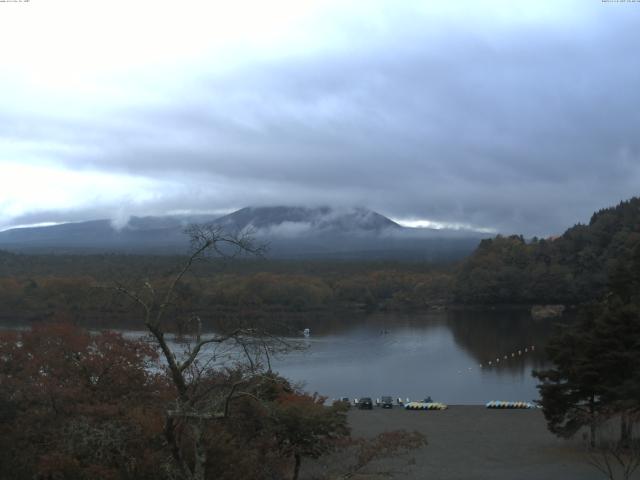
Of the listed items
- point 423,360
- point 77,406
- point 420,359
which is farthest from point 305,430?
point 420,359

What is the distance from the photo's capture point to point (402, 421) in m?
16.6

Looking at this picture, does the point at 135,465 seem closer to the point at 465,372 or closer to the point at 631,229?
the point at 465,372

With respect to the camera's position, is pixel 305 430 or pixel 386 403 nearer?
pixel 305 430

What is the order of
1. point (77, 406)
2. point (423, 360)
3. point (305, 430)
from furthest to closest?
1. point (423, 360)
2. point (305, 430)
3. point (77, 406)

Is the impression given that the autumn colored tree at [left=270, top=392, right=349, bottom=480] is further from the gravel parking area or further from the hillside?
the hillside

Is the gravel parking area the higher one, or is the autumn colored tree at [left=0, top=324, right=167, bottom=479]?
the autumn colored tree at [left=0, top=324, right=167, bottom=479]

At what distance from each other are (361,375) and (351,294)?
2870 centimetres

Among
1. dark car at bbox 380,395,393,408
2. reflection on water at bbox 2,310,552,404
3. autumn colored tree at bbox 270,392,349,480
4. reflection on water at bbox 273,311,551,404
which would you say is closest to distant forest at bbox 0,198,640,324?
reflection on water at bbox 2,310,552,404

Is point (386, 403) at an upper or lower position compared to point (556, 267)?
lower

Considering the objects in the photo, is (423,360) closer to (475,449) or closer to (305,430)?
(475,449)

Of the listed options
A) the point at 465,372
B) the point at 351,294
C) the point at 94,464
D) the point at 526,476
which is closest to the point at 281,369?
the point at 465,372

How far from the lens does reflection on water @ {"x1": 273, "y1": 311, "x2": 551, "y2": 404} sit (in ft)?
76.3

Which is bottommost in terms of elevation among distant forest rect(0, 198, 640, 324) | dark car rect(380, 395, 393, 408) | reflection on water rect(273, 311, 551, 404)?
reflection on water rect(273, 311, 551, 404)

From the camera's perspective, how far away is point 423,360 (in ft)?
97.0
